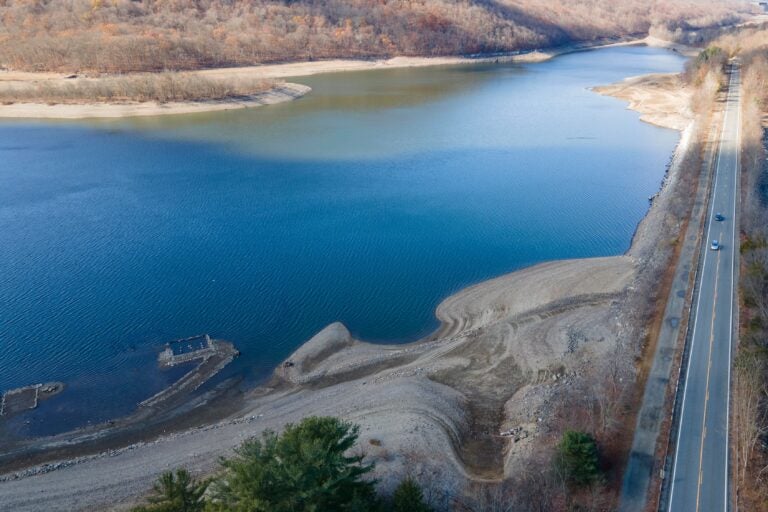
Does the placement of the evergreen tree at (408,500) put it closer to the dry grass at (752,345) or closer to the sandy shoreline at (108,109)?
the dry grass at (752,345)

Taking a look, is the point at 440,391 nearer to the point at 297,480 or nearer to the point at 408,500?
the point at 408,500

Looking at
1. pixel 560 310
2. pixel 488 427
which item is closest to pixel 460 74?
pixel 560 310

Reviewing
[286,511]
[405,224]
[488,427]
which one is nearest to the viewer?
[286,511]

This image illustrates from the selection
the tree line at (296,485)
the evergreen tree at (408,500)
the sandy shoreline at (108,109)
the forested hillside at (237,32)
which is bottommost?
the evergreen tree at (408,500)

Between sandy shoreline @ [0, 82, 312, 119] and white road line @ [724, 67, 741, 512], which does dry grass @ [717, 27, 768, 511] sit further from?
sandy shoreline @ [0, 82, 312, 119]

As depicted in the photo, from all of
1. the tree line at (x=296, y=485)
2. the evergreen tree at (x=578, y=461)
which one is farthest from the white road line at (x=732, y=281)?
the tree line at (x=296, y=485)

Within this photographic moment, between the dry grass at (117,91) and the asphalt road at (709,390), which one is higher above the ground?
the dry grass at (117,91)

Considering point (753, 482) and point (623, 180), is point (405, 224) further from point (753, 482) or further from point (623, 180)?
point (753, 482)
